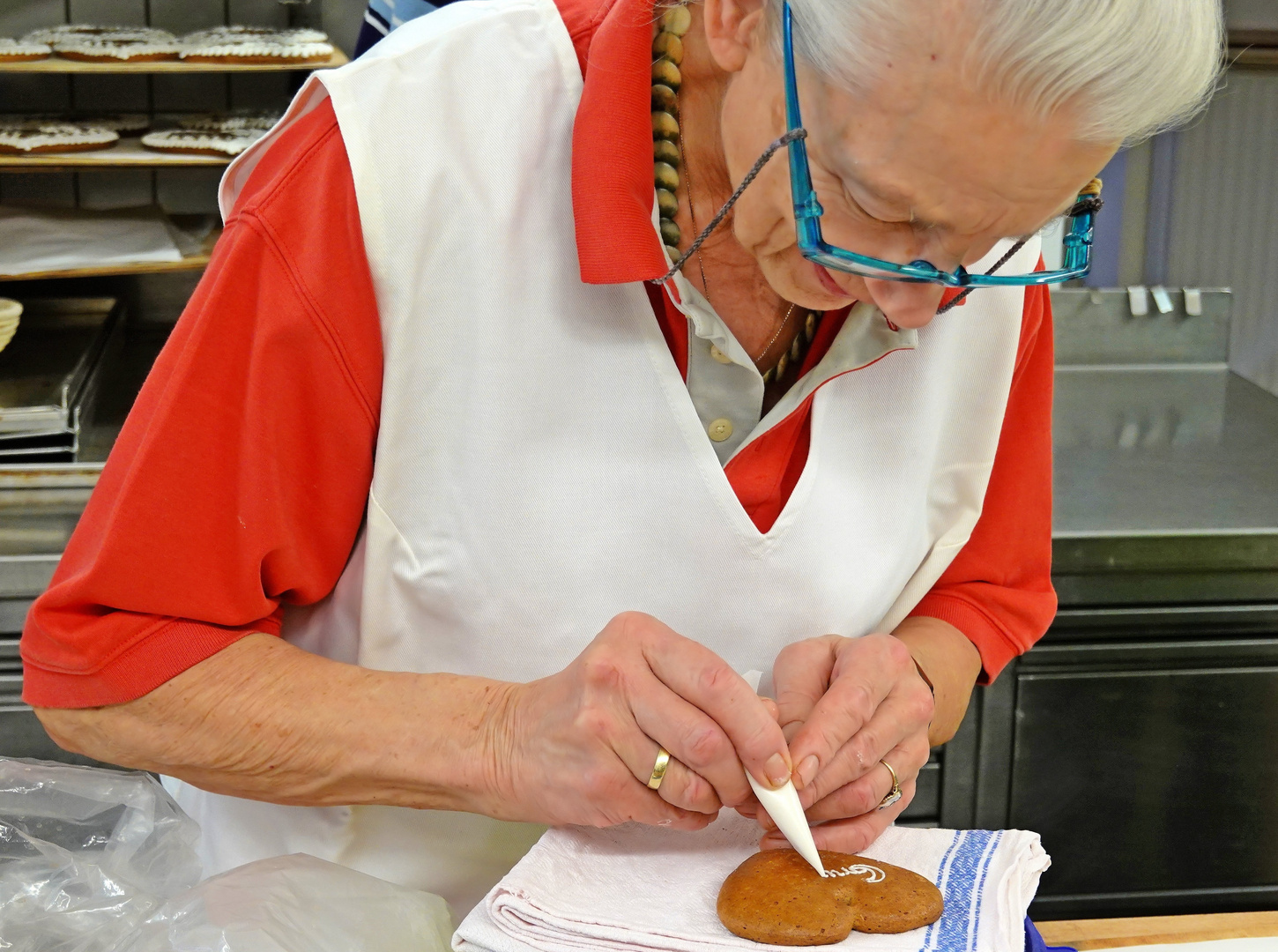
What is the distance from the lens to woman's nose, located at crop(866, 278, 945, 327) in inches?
39.1

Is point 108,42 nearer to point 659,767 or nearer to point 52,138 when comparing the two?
point 52,138

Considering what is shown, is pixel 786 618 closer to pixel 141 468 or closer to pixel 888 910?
pixel 888 910

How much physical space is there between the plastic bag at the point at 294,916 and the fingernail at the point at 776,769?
0.30 metres

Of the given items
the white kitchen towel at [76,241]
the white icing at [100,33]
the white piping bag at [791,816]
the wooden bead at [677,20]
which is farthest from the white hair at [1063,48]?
the white icing at [100,33]

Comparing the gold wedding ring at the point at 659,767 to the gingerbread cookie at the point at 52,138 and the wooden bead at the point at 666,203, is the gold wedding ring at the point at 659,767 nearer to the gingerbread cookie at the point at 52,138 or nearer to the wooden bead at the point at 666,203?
the wooden bead at the point at 666,203

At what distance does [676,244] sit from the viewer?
1120 mm

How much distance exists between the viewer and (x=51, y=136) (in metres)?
1.97

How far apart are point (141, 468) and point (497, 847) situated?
51cm

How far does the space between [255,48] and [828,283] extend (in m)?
1.39

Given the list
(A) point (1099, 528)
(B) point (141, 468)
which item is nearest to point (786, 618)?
(B) point (141, 468)

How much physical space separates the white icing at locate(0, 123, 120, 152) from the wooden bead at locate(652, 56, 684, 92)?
4.20 feet

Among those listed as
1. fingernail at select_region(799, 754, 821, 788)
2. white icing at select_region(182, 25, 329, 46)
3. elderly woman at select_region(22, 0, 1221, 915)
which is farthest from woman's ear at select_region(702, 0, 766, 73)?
white icing at select_region(182, 25, 329, 46)

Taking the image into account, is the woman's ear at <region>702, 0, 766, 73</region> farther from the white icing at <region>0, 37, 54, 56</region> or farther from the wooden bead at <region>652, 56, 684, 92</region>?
the white icing at <region>0, 37, 54, 56</region>

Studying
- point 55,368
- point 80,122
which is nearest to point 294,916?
point 55,368
